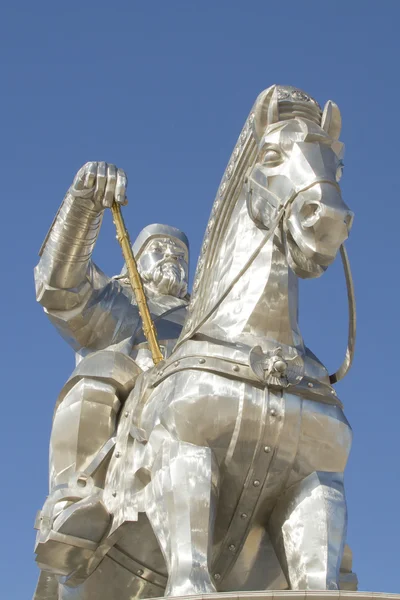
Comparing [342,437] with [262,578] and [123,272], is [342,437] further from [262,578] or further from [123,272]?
[123,272]

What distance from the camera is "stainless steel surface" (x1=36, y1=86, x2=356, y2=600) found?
597cm

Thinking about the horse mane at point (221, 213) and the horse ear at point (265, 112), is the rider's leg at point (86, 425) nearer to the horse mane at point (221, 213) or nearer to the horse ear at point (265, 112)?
the horse mane at point (221, 213)

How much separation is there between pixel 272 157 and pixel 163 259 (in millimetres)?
2318

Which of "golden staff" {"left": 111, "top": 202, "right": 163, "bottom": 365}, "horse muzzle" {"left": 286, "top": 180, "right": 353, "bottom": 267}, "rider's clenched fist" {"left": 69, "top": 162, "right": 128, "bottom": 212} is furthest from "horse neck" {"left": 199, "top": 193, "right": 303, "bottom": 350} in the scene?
"rider's clenched fist" {"left": 69, "top": 162, "right": 128, "bottom": 212}

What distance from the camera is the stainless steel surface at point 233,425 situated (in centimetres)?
597

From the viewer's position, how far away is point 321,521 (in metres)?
5.96

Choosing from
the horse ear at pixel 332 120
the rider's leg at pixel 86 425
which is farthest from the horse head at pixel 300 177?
the rider's leg at pixel 86 425

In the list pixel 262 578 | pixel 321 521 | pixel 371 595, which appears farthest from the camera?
pixel 262 578

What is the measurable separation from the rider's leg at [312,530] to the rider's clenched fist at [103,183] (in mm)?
2020

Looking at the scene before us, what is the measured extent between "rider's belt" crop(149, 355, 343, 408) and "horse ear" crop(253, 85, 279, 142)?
125cm

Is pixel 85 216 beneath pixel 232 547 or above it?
above

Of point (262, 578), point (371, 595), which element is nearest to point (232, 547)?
point (262, 578)

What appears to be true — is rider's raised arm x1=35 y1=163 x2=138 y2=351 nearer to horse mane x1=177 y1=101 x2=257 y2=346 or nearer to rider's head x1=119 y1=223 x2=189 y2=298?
rider's head x1=119 y1=223 x2=189 y2=298

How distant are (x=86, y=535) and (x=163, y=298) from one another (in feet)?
7.16
